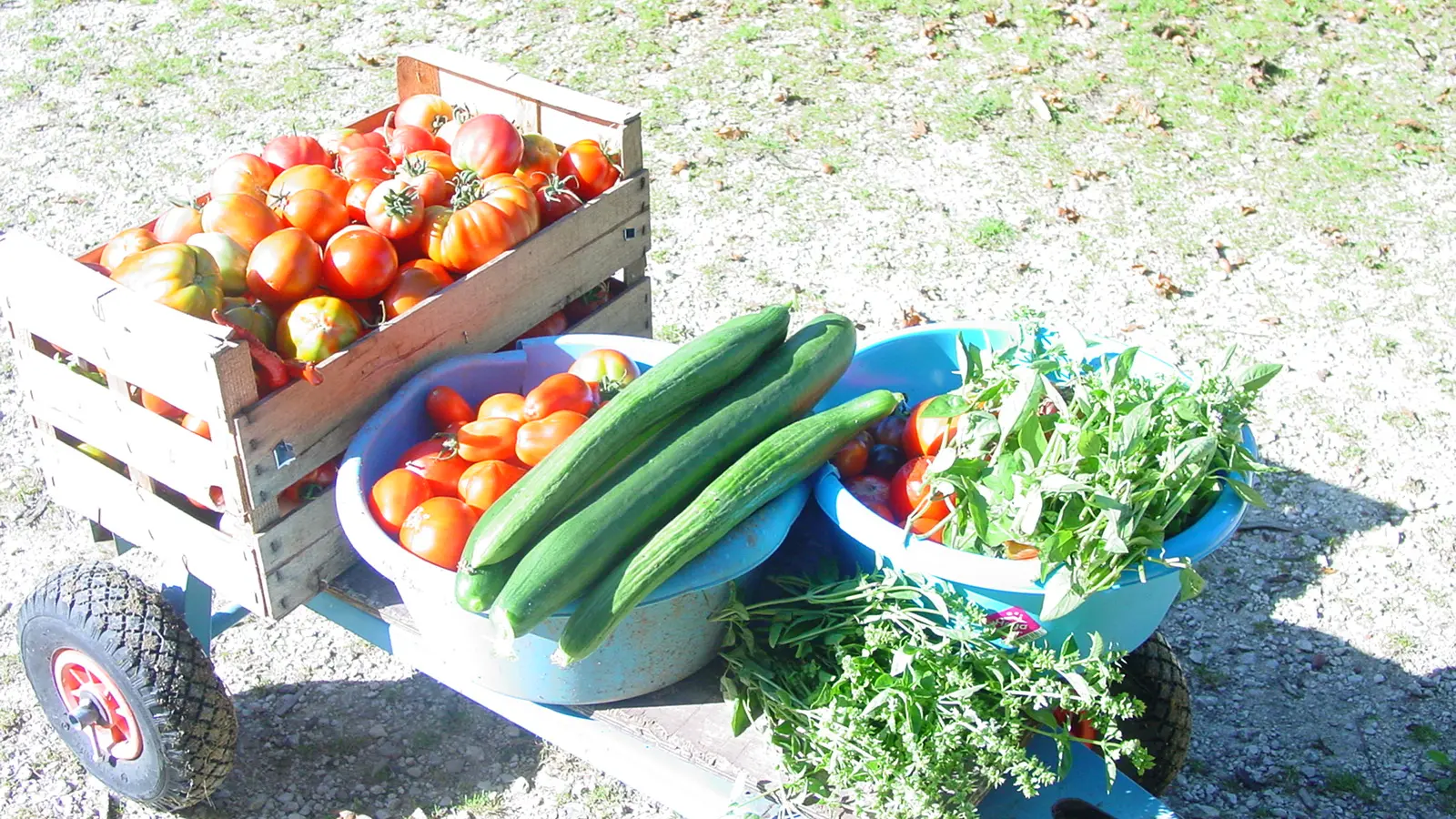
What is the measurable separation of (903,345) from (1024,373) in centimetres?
63

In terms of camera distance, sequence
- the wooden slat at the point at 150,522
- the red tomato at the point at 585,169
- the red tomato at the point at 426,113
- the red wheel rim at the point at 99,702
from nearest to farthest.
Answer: the wooden slat at the point at 150,522
the red wheel rim at the point at 99,702
the red tomato at the point at 585,169
the red tomato at the point at 426,113

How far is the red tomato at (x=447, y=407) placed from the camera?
305 centimetres

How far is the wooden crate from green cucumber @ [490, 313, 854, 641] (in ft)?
2.31

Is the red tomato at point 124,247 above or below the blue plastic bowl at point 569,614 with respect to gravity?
above

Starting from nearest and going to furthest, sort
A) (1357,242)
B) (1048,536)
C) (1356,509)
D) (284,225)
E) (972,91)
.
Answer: (1048,536) → (284,225) → (1356,509) → (1357,242) → (972,91)

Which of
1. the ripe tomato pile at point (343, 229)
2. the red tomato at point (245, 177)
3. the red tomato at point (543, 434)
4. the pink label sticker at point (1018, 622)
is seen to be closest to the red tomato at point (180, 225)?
the ripe tomato pile at point (343, 229)

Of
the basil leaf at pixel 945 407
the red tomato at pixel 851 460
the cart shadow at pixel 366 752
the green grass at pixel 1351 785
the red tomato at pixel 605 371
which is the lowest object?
the green grass at pixel 1351 785

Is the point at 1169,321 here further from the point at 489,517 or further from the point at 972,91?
the point at 489,517

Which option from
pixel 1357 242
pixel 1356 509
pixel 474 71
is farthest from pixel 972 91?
pixel 474 71

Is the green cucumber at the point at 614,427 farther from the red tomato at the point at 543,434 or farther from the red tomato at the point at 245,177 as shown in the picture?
the red tomato at the point at 245,177

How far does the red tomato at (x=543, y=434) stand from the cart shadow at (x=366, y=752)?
1198 mm

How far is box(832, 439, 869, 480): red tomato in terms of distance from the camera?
2.99 metres

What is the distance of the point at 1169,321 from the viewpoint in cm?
544

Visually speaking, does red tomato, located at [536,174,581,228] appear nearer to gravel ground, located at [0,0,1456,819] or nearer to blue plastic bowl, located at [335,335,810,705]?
blue plastic bowl, located at [335,335,810,705]
